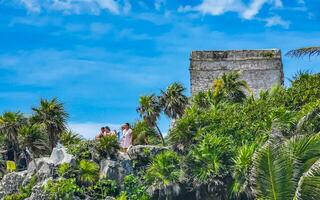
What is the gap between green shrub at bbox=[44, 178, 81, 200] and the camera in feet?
125

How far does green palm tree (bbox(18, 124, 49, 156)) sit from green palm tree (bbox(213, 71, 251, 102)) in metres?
10.1

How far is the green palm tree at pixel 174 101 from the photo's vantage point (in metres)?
49.1

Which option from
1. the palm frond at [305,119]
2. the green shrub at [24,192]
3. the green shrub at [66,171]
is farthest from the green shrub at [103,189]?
the palm frond at [305,119]

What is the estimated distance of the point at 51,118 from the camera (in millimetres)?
46125

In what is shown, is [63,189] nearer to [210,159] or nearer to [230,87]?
[210,159]

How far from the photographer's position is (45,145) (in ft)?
148

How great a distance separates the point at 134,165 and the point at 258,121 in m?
6.59

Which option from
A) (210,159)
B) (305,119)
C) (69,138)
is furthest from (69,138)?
(305,119)

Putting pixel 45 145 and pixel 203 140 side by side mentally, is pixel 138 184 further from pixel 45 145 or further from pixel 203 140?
pixel 45 145

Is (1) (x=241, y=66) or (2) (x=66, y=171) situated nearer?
(2) (x=66, y=171)

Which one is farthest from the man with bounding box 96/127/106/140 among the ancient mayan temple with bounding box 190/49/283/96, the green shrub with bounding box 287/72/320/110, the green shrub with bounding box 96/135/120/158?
the ancient mayan temple with bounding box 190/49/283/96

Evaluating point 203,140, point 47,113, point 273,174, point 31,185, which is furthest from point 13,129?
point 273,174

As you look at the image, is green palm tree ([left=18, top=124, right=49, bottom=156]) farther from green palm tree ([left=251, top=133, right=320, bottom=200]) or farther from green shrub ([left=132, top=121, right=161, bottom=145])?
green palm tree ([left=251, top=133, right=320, bottom=200])

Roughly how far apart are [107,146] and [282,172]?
21.9 meters
